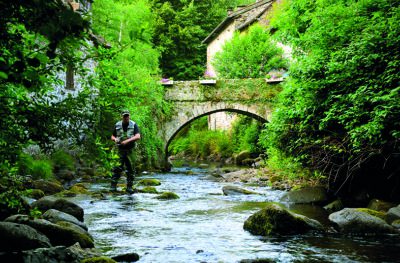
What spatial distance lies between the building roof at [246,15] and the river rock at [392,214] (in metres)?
24.5

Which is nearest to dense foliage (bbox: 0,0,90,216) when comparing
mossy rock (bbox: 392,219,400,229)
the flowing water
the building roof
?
the flowing water

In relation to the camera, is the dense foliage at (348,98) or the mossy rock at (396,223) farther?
the dense foliage at (348,98)

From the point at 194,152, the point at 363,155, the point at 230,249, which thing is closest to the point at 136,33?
the point at 230,249

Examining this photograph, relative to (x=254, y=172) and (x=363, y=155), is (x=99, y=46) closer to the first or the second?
(x=363, y=155)

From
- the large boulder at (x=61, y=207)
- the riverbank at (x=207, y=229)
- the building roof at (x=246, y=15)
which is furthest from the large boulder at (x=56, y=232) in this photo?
the building roof at (x=246, y=15)

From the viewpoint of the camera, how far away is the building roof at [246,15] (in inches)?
1191

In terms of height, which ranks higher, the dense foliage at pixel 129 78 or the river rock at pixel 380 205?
the dense foliage at pixel 129 78

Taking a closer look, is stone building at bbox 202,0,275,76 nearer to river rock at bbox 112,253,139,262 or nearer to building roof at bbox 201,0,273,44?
building roof at bbox 201,0,273,44

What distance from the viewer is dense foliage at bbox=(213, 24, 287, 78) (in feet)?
81.8

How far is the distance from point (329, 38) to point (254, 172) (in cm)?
822

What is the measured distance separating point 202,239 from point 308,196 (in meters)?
3.82

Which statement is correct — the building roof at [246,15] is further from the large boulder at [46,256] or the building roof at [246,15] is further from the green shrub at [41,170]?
the large boulder at [46,256]

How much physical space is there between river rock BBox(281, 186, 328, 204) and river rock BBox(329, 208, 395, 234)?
2.44 meters

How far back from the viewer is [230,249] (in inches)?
216
